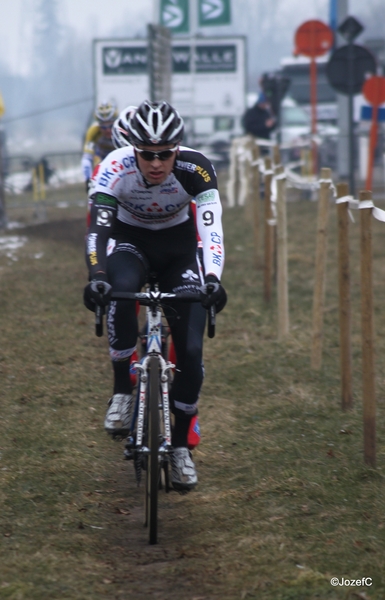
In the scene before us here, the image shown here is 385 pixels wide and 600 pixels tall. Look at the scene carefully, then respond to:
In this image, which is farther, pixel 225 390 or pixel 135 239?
pixel 225 390

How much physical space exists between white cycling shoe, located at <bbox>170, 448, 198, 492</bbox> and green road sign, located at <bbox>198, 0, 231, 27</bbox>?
21831 mm

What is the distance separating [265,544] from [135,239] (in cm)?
193

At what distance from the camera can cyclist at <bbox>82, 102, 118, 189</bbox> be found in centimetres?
1165

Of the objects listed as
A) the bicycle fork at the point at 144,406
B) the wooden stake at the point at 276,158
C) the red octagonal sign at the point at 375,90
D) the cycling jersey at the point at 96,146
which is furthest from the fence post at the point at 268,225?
the red octagonal sign at the point at 375,90

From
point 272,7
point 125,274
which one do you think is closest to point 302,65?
point 125,274

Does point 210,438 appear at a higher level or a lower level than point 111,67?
lower

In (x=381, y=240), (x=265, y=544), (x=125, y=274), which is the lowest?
(x=381, y=240)

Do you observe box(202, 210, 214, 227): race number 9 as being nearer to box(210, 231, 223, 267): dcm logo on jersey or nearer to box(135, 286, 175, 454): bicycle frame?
box(210, 231, 223, 267): dcm logo on jersey

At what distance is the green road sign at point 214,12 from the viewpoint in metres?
25.7

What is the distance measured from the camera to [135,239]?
18.4ft

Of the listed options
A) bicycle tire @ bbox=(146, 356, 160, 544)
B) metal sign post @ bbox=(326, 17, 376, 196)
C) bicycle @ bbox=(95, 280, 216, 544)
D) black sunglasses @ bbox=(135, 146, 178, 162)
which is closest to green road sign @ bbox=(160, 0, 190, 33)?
metal sign post @ bbox=(326, 17, 376, 196)

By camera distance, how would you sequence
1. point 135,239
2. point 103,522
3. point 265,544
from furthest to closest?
point 135,239 → point 103,522 → point 265,544

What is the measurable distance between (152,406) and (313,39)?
57.2ft

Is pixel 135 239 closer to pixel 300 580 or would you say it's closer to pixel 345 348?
pixel 345 348
